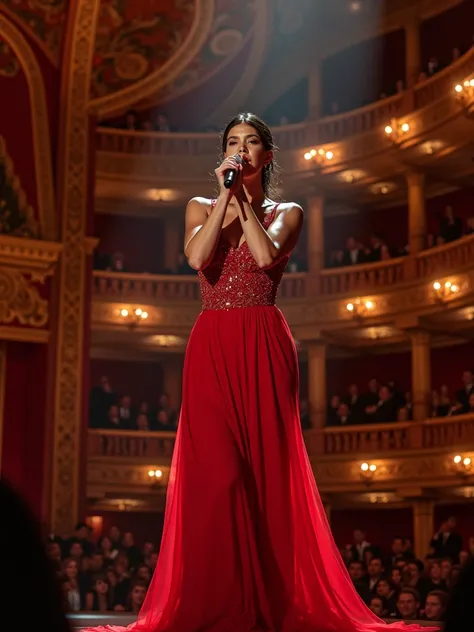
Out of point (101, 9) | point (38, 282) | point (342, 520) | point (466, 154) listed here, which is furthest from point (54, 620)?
point (342, 520)

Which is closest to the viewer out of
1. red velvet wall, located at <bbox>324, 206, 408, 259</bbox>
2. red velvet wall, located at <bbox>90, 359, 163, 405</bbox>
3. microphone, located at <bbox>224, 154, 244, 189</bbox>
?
microphone, located at <bbox>224, 154, 244, 189</bbox>

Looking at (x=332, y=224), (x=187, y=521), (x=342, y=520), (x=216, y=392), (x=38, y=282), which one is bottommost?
(x=342, y=520)

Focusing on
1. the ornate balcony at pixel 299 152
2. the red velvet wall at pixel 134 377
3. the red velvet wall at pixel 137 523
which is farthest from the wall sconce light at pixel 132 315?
the red velvet wall at pixel 137 523

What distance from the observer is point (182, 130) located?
21.7 metres

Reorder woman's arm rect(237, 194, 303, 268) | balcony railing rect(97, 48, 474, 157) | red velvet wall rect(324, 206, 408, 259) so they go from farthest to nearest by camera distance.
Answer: red velvet wall rect(324, 206, 408, 259)
balcony railing rect(97, 48, 474, 157)
woman's arm rect(237, 194, 303, 268)

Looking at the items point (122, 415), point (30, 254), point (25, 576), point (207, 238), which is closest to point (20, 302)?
point (30, 254)

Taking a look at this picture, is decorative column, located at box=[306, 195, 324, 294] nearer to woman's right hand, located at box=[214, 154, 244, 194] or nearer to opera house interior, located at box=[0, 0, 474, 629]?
opera house interior, located at box=[0, 0, 474, 629]

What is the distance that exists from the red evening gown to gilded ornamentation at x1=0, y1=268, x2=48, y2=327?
36.2 ft

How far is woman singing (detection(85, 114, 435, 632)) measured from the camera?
3711mm

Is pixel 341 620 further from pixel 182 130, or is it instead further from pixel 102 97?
pixel 182 130

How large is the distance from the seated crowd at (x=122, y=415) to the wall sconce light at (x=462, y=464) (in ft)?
17.4

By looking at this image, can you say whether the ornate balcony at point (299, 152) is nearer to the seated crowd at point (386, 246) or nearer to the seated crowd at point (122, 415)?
the seated crowd at point (386, 246)

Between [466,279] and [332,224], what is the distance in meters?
5.74

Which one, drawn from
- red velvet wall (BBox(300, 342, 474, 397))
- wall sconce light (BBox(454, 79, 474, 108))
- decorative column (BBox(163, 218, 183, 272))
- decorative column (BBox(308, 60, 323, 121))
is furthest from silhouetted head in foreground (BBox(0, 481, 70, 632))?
decorative column (BBox(163, 218, 183, 272))
